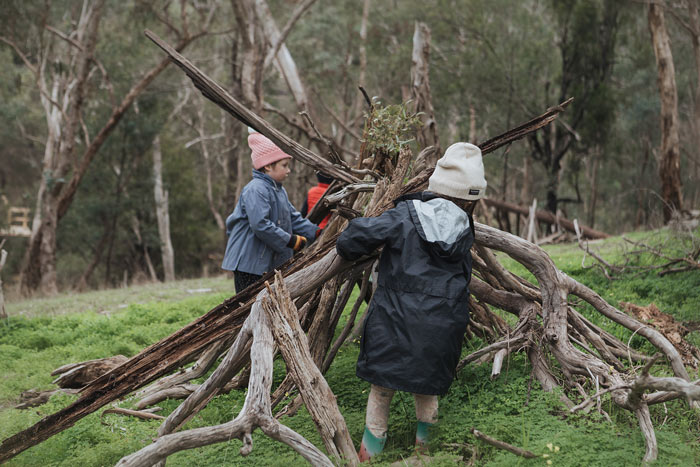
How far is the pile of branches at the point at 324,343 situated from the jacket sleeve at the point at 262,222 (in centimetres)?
40

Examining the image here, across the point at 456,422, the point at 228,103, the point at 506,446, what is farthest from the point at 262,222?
the point at 506,446

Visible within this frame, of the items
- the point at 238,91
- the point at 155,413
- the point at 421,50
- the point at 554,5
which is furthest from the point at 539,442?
the point at 554,5

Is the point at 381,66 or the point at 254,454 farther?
the point at 381,66

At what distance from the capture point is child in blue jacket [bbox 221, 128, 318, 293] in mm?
4496

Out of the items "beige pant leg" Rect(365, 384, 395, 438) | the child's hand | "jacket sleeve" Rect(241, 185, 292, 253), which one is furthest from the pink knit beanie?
"beige pant leg" Rect(365, 384, 395, 438)

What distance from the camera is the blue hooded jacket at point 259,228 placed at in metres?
4.49

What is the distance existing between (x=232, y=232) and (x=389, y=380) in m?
2.12

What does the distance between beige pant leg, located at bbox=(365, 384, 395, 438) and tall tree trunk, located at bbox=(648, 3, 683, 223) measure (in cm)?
1239

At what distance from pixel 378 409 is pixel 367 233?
3.01 ft

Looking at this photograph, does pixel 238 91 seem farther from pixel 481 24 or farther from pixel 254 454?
pixel 254 454

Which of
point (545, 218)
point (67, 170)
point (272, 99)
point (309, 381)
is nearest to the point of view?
point (309, 381)

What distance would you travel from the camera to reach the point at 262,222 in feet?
14.7

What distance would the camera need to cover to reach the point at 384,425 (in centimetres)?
335

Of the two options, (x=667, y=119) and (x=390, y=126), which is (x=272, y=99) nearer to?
(x=667, y=119)
